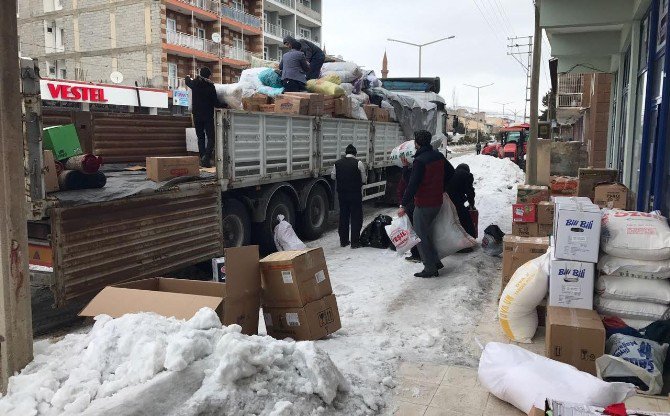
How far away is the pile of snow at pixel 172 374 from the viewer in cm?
271

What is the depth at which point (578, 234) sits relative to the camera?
427 centimetres

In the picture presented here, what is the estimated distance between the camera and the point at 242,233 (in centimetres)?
727

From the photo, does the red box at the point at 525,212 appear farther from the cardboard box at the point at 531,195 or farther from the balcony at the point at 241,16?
the balcony at the point at 241,16

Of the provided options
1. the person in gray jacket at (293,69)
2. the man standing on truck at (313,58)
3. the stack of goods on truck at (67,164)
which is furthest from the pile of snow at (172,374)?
the man standing on truck at (313,58)

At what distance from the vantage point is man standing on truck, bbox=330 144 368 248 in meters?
8.51

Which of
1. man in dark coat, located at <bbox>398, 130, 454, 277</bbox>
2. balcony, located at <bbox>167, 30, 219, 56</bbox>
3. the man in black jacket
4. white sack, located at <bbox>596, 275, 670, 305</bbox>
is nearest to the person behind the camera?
white sack, located at <bbox>596, 275, 670, 305</bbox>

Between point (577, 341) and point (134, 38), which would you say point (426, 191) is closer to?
point (577, 341)

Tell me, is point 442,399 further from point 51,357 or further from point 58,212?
point 58,212

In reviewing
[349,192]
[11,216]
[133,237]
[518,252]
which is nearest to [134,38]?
[349,192]

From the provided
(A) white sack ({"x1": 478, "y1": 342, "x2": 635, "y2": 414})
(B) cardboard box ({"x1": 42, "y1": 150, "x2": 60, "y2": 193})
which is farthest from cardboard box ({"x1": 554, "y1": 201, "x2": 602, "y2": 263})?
(B) cardboard box ({"x1": 42, "y1": 150, "x2": 60, "y2": 193})

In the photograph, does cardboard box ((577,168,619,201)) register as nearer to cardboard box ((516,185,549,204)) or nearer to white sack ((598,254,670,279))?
cardboard box ((516,185,549,204))

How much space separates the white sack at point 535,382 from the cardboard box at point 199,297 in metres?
1.76

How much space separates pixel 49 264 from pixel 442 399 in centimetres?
322

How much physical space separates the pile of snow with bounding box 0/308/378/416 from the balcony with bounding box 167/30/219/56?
83.7 feet
